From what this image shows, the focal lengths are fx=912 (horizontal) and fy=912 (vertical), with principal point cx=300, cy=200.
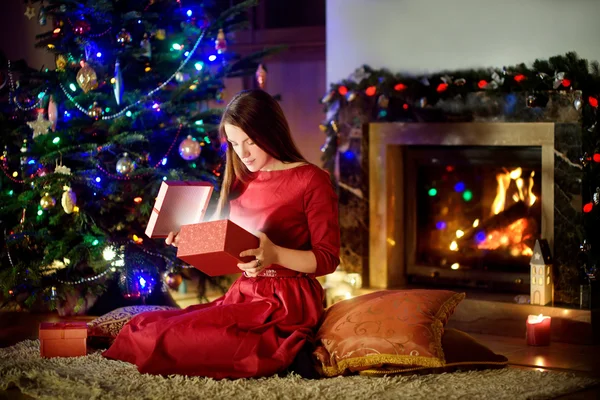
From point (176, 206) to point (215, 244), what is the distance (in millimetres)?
365

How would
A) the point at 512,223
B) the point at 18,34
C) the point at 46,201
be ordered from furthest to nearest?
the point at 18,34 < the point at 512,223 < the point at 46,201

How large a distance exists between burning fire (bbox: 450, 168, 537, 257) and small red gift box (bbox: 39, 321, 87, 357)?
81.3 inches

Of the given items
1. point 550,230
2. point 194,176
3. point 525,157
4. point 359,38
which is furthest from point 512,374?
point 359,38

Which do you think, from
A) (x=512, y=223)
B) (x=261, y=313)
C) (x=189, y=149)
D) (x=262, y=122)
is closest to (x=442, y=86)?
(x=512, y=223)

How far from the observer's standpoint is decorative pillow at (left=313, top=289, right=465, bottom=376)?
120 inches

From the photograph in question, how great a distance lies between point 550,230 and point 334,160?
1201 mm

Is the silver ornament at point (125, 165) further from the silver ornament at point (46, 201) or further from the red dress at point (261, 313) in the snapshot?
the red dress at point (261, 313)

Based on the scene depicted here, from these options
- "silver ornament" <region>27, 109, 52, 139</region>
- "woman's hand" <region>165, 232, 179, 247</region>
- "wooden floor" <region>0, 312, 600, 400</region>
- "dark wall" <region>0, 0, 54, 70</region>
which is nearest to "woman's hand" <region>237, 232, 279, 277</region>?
"woman's hand" <region>165, 232, 179, 247</region>

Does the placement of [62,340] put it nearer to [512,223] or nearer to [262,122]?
[262,122]

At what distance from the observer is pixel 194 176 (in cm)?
429

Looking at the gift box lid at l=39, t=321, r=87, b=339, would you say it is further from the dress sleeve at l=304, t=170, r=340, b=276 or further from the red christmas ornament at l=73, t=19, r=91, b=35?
the red christmas ornament at l=73, t=19, r=91, b=35

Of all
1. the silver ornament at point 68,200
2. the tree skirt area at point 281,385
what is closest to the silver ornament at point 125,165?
the silver ornament at point 68,200

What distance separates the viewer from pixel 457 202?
183 inches

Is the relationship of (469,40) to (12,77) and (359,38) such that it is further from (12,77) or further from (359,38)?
(12,77)
